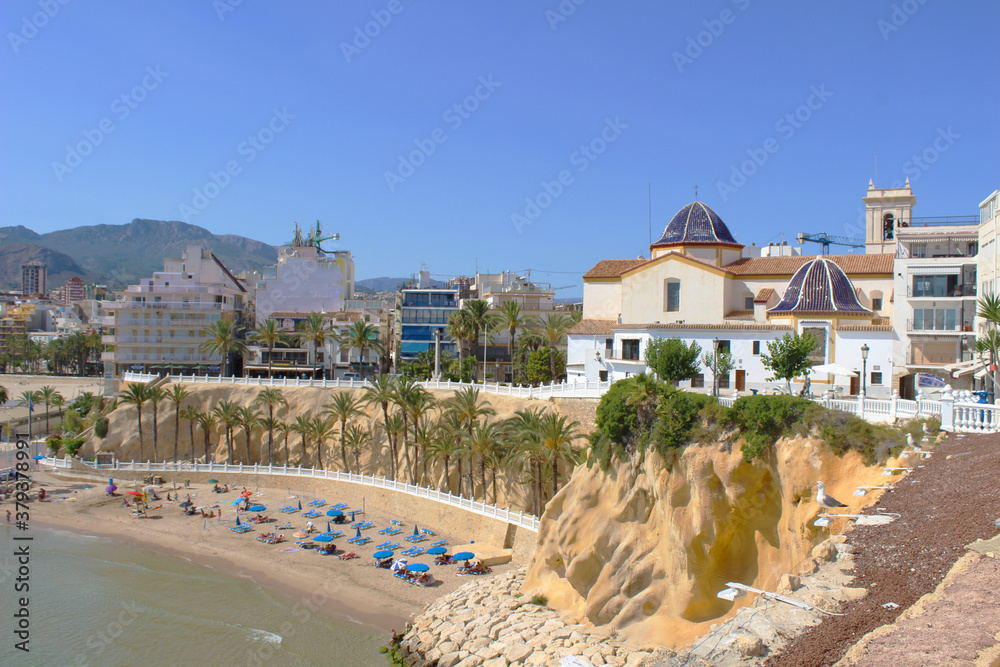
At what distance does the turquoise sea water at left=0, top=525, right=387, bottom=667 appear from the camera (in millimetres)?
26062

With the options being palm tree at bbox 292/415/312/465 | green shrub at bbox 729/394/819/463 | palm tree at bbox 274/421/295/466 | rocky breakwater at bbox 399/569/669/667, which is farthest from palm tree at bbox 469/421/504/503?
palm tree at bbox 274/421/295/466

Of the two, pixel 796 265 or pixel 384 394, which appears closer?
pixel 384 394

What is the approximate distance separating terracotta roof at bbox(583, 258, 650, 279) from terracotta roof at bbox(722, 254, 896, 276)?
759cm

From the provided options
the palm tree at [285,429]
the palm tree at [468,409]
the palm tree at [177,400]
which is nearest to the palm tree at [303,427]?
the palm tree at [285,429]

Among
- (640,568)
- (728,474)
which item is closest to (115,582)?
(640,568)

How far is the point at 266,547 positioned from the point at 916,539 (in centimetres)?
3214

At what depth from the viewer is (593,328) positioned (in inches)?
1834

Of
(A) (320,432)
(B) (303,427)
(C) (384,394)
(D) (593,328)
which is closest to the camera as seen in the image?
(C) (384,394)

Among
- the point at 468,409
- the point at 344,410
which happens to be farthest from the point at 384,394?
the point at 468,409

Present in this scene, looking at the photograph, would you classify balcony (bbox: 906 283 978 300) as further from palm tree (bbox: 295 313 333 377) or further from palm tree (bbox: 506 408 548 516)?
palm tree (bbox: 295 313 333 377)

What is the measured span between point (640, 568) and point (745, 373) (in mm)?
18932

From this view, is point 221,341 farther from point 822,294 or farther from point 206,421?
point 822,294

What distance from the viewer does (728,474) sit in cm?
2331

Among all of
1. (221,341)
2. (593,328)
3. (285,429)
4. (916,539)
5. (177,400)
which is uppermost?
(593,328)
